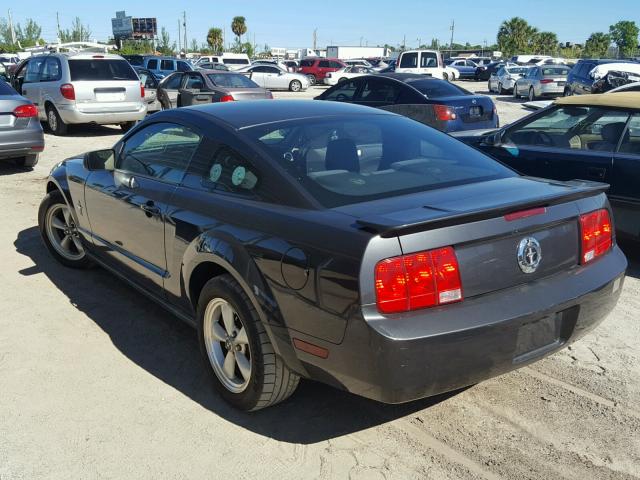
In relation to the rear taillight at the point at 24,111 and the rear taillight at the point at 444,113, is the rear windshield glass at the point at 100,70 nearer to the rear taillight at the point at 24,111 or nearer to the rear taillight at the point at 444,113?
the rear taillight at the point at 24,111

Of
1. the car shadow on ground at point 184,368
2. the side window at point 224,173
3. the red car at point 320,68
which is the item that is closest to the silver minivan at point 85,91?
the car shadow on ground at point 184,368

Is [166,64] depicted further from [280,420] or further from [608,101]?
[280,420]

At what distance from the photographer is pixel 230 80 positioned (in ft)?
50.4

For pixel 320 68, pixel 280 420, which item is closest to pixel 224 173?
pixel 280 420

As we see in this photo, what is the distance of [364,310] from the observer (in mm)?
2482

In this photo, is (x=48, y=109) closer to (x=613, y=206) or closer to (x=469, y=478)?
(x=613, y=206)

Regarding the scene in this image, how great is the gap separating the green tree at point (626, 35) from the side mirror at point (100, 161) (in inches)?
3570

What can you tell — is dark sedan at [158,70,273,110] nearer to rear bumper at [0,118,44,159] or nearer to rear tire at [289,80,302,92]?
rear bumper at [0,118,44,159]

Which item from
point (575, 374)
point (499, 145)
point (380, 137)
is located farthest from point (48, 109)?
point (575, 374)

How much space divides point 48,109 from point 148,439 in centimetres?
1265

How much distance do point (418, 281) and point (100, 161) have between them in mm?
3015

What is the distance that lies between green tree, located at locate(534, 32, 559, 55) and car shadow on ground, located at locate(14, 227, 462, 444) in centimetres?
9369

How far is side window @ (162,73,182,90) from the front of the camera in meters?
16.6

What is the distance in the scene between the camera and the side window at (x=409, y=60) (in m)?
29.0
